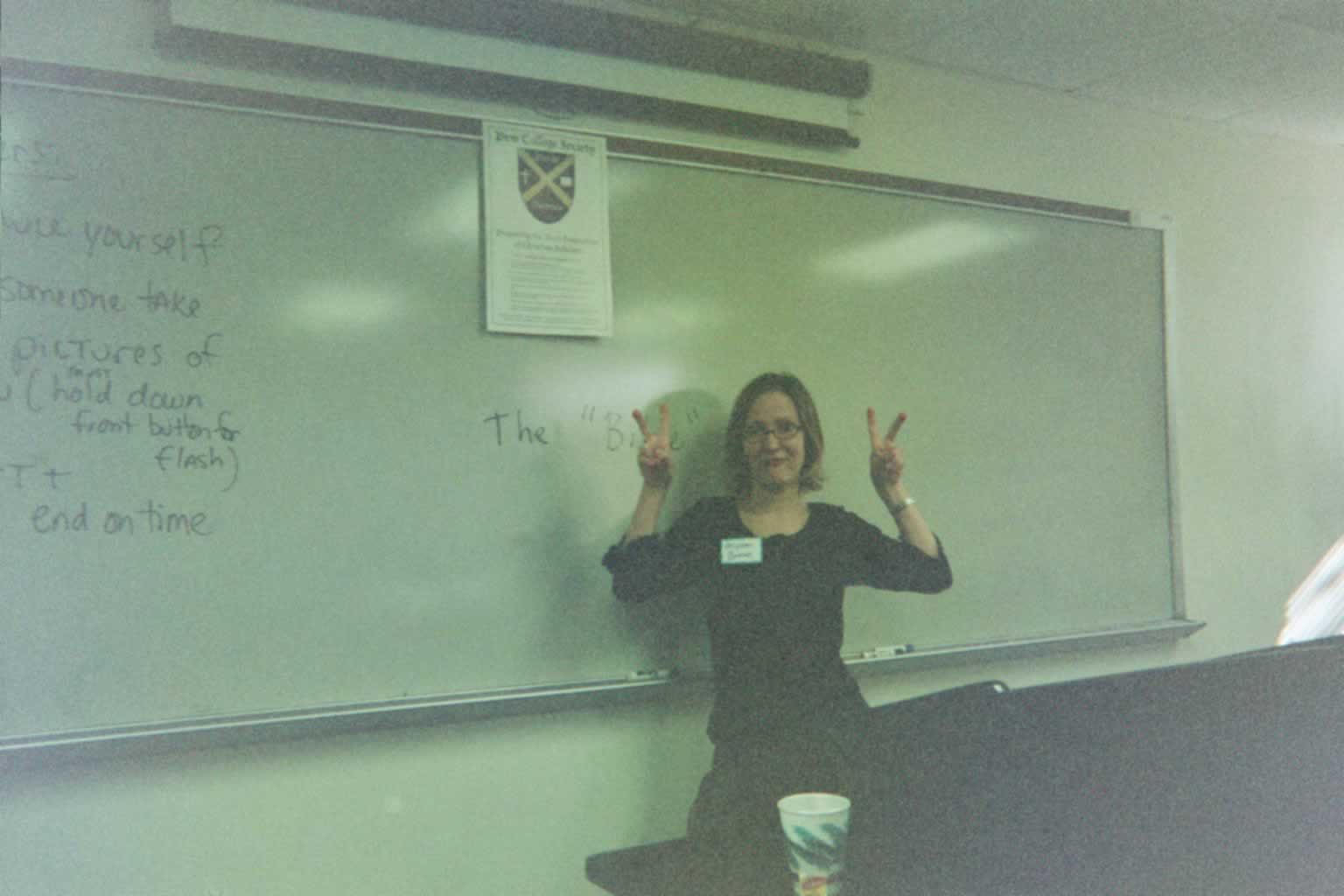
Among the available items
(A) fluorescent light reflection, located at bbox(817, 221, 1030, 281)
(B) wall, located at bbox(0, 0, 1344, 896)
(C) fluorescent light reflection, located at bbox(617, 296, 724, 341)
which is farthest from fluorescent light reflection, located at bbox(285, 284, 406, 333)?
(A) fluorescent light reflection, located at bbox(817, 221, 1030, 281)

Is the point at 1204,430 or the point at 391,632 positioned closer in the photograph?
the point at 391,632

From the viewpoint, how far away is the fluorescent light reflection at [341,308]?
2043 mm

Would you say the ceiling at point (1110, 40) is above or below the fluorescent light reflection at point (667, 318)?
above

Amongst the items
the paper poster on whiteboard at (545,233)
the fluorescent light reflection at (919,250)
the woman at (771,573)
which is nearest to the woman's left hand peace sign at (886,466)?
the woman at (771,573)

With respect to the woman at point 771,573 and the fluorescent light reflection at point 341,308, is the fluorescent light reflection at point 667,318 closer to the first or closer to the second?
the woman at point 771,573

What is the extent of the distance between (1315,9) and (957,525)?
1.51 meters

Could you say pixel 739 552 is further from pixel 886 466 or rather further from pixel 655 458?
pixel 886 466

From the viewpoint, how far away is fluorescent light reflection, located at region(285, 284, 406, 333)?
6.70ft

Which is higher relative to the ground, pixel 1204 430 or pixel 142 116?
pixel 142 116

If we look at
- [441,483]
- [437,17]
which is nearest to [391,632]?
[441,483]

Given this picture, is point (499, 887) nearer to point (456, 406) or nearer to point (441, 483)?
point (441, 483)

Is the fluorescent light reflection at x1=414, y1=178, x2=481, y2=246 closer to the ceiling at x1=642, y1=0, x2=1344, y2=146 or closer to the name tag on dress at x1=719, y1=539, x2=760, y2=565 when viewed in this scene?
the ceiling at x1=642, y1=0, x2=1344, y2=146

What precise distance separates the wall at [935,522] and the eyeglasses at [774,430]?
0.53 meters

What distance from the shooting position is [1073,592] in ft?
9.82
